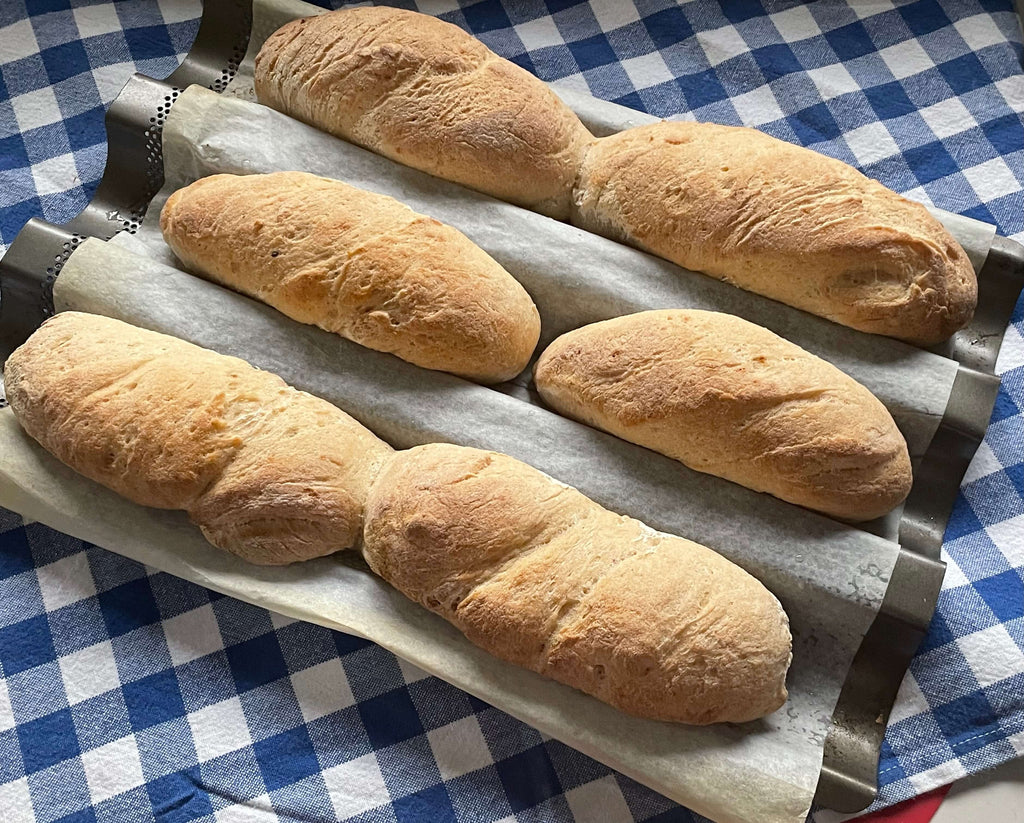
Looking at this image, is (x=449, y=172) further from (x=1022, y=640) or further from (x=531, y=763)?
(x=1022, y=640)

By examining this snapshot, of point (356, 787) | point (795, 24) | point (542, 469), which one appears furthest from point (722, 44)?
point (356, 787)

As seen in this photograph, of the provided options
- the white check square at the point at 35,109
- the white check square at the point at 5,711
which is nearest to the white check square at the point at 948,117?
the white check square at the point at 35,109

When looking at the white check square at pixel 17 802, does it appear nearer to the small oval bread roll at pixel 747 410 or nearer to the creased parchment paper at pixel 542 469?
the creased parchment paper at pixel 542 469

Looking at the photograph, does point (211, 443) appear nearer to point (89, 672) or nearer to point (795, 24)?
point (89, 672)

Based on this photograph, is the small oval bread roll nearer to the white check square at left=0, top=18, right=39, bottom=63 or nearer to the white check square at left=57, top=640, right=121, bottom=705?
the white check square at left=57, top=640, right=121, bottom=705

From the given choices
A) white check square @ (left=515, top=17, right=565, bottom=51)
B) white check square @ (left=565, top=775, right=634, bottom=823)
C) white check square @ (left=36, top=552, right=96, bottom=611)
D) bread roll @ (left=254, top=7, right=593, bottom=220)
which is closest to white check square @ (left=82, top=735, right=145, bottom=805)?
white check square @ (left=36, top=552, right=96, bottom=611)

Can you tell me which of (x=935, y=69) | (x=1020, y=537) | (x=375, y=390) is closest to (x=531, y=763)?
(x=375, y=390)
